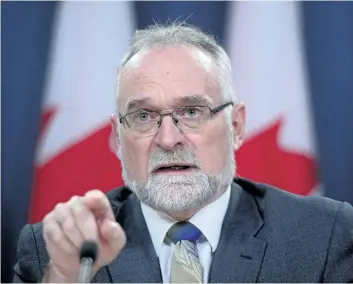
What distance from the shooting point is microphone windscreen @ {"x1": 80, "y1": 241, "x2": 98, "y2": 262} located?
0.87m

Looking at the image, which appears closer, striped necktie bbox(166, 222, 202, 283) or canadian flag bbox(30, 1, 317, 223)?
striped necktie bbox(166, 222, 202, 283)

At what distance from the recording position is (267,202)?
1.50 metres

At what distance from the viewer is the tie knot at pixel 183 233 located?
4.64 ft

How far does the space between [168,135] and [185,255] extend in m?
0.30

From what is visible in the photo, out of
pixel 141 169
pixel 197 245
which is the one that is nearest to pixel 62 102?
pixel 141 169

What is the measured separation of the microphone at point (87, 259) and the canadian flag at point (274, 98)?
1.08m

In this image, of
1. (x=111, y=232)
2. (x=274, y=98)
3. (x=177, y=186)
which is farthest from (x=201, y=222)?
(x=274, y=98)

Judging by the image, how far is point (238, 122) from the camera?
1.53 meters

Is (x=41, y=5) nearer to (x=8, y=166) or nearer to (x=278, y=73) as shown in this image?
(x=8, y=166)

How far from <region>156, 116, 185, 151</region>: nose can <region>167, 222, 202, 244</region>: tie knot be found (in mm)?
234

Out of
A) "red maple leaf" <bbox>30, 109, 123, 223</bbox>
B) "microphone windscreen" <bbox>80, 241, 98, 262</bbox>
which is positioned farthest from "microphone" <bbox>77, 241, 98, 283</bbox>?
"red maple leaf" <bbox>30, 109, 123, 223</bbox>

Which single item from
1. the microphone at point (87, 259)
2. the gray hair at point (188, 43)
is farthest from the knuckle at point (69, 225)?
the gray hair at point (188, 43)

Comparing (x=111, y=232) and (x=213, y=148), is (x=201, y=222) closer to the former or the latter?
(x=213, y=148)

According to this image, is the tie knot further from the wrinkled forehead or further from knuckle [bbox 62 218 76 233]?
knuckle [bbox 62 218 76 233]
